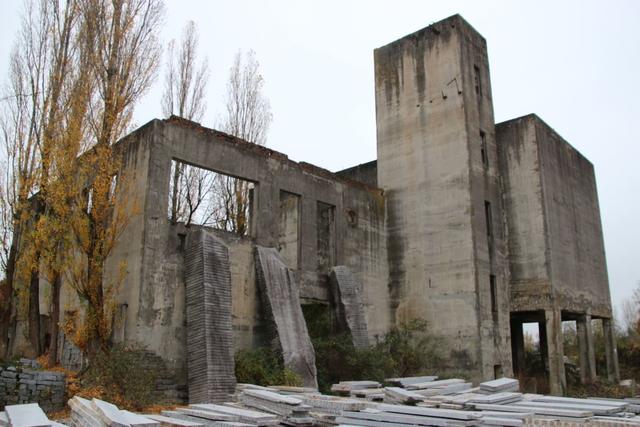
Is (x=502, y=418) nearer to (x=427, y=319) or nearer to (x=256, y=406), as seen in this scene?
(x=256, y=406)

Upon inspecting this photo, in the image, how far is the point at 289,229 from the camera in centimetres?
2142

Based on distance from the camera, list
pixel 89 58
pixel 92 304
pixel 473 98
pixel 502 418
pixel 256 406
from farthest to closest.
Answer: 1. pixel 473 98
2. pixel 89 58
3. pixel 92 304
4. pixel 256 406
5. pixel 502 418

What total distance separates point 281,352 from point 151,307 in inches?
129

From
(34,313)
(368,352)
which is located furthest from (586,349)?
(34,313)

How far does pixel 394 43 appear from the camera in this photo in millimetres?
22000

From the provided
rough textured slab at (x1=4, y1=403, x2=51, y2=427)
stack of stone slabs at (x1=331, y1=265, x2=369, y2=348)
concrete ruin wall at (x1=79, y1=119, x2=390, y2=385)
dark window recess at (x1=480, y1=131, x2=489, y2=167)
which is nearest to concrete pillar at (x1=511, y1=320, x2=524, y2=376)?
dark window recess at (x1=480, y1=131, x2=489, y2=167)

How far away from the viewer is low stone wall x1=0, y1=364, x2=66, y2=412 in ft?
37.9

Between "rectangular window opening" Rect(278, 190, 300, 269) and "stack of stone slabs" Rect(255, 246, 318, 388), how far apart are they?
4.70 metres

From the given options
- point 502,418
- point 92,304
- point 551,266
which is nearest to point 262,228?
point 92,304

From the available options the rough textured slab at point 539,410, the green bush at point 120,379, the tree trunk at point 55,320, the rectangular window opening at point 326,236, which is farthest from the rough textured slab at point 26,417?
the rectangular window opening at point 326,236

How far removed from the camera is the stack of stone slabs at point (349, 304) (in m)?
16.7

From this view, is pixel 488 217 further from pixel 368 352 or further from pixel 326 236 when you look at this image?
pixel 368 352

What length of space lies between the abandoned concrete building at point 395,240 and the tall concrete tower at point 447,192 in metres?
0.05

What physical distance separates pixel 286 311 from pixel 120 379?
4777 millimetres
